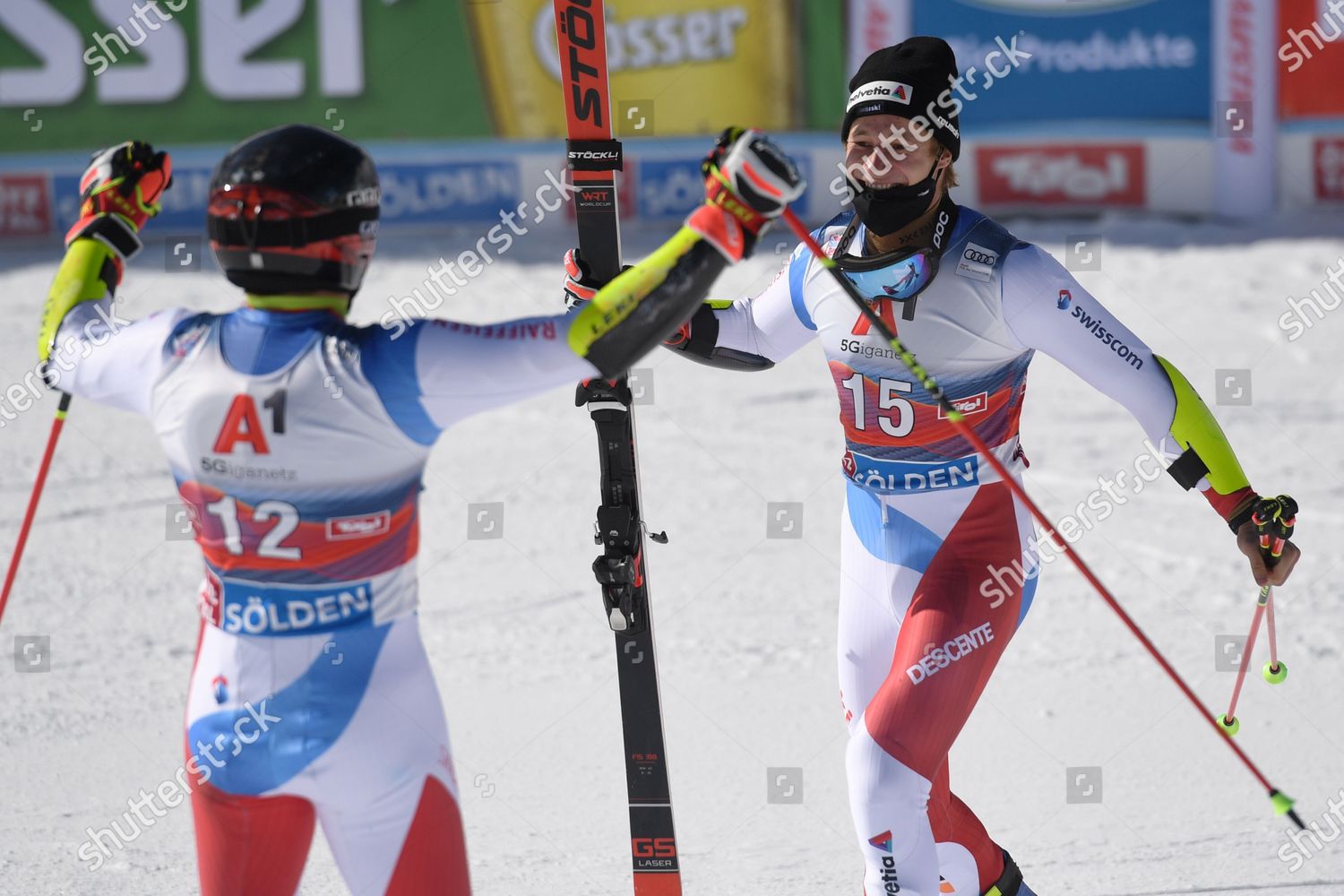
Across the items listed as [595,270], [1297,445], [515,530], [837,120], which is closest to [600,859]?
[595,270]

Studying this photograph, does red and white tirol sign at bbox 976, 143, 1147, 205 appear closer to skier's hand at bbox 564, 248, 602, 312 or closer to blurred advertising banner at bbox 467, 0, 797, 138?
blurred advertising banner at bbox 467, 0, 797, 138

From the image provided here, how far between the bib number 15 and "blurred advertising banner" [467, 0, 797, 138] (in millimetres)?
8303

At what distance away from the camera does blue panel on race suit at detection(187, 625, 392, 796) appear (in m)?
2.67

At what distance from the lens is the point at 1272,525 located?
355 centimetres

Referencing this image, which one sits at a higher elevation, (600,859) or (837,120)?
(837,120)

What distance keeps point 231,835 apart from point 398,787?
1.08ft

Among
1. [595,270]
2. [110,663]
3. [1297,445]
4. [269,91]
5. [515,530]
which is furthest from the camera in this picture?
[269,91]

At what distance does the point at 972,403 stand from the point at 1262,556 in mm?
768

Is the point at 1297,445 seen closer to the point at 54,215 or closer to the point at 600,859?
the point at 600,859

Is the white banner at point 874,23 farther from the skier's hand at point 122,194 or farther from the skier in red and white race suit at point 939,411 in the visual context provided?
the skier's hand at point 122,194

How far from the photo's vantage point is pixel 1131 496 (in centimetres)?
768

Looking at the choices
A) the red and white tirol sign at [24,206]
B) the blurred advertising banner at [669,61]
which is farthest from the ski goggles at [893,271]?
the red and white tirol sign at [24,206]

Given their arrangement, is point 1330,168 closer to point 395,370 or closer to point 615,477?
point 615,477

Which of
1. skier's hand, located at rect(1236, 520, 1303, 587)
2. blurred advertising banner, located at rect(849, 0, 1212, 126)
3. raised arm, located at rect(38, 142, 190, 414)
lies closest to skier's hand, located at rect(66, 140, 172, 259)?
raised arm, located at rect(38, 142, 190, 414)
